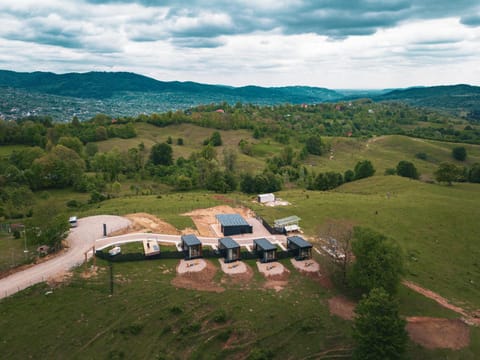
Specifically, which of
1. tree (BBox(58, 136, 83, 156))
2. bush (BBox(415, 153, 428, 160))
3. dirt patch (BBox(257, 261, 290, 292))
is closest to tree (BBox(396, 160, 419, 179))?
bush (BBox(415, 153, 428, 160))

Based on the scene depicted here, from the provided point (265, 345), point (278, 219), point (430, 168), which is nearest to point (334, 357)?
point (265, 345)

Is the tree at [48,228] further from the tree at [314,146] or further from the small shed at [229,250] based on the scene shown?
the tree at [314,146]

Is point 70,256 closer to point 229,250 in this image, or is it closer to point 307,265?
point 229,250

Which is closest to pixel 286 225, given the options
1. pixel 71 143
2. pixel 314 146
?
pixel 71 143

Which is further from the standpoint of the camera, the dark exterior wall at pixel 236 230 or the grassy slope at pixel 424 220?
the dark exterior wall at pixel 236 230

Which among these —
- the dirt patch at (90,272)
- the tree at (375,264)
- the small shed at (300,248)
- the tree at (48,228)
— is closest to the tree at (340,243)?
the small shed at (300,248)

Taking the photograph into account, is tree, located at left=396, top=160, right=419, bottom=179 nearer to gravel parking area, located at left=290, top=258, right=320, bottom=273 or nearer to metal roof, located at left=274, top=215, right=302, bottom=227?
metal roof, located at left=274, top=215, right=302, bottom=227
